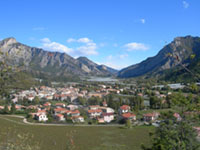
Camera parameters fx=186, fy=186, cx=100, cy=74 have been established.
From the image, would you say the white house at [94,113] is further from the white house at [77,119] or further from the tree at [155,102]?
the tree at [155,102]

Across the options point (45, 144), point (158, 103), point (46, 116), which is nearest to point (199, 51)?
point (158, 103)

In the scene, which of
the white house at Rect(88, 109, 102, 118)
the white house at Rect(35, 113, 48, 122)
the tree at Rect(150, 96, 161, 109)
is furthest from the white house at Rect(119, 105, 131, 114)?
the white house at Rect(35, 113, 48, 122)

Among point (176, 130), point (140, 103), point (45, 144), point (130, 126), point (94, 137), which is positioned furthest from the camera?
point (140, 103)

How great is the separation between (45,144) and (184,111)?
71.6 feet

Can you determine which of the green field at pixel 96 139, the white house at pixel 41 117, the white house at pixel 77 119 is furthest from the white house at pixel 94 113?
the green field at pixel 96 139

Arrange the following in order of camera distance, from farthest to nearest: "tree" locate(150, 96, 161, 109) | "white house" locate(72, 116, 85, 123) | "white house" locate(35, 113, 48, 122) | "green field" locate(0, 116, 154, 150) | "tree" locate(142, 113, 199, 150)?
"tree" locate(150, 96, 161, 109), "white house" locate(35, 113, 48, 122), "white house" locate(72, 116, 85, 123), "green field" locate(0, 116, 154, 150), "tree" locate(142, 113, 199, 150)

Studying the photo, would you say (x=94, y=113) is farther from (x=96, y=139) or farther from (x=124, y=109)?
(x=96, y=139)

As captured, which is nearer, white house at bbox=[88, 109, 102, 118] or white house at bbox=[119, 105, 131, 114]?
white house at bbox=[88, 109, 102, 118]

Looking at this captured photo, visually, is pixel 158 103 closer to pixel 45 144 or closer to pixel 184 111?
pixel 45 144

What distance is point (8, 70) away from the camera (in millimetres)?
4543

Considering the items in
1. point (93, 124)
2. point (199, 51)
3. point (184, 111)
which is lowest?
point (93, 124)

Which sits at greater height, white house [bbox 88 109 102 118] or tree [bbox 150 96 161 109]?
tree [bbox 150 96 161 109]

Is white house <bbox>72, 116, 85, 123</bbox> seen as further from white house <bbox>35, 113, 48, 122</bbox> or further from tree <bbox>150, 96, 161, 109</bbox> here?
tree <bbox>150, 96, 161, 109</bbox>

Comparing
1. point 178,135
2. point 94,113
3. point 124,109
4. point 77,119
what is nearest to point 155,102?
point 124,109
